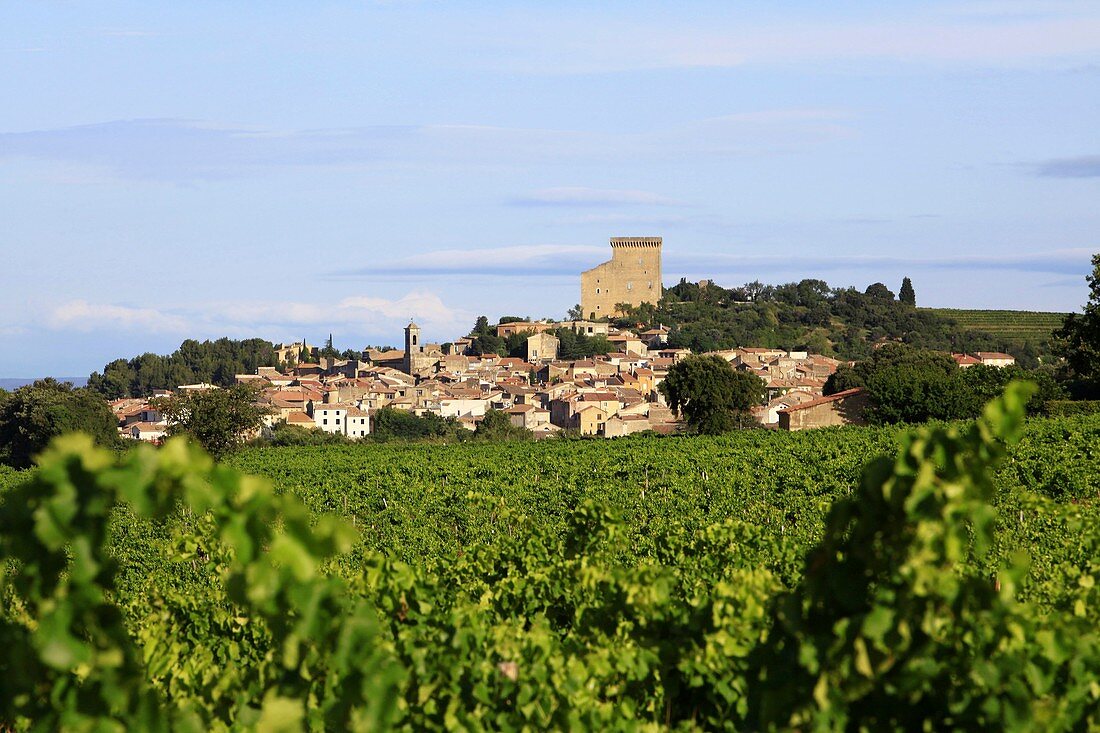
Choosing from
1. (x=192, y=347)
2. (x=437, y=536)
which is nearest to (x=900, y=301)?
(x=192, y=347)

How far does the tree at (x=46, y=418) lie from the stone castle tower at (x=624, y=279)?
246ft

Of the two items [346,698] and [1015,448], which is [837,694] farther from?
[1015,448]

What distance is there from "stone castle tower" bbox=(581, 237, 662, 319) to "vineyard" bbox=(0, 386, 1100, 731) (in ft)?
406

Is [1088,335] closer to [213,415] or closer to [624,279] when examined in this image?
[213,415]

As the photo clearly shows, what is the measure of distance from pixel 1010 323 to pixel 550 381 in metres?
51.4

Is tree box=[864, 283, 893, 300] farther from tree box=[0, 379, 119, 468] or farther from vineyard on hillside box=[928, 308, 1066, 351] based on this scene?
tree box=[0, 379, 119, 468]

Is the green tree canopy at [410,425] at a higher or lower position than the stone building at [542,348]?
lower

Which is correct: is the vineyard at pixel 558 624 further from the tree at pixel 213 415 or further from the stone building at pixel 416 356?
the stone building at pixel 416 356

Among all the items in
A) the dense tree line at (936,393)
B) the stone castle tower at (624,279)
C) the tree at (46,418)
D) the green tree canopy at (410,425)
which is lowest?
the green tree canopy at (410,425)

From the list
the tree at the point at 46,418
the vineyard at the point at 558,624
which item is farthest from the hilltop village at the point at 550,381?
the vineyard at the point at 558,624

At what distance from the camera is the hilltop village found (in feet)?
241

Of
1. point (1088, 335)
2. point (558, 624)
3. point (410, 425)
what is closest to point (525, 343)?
point (410, 425)

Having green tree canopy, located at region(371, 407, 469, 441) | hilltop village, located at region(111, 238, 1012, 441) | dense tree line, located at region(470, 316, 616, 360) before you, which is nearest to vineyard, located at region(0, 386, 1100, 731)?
hilltop village, located at region(111, 238, 1012, 441)

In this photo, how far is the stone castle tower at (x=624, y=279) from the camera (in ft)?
433
